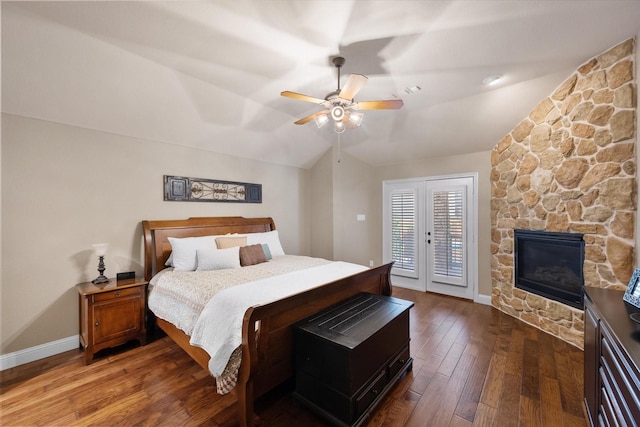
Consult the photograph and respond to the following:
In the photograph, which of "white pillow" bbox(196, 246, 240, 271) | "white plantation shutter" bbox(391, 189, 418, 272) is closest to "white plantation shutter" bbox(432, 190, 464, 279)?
"white plantation shutter" bbox(391, 189, 418, 272)

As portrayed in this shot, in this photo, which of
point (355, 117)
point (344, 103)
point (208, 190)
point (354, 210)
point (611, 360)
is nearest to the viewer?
point (611, 360)

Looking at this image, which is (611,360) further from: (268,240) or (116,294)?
(116,294)

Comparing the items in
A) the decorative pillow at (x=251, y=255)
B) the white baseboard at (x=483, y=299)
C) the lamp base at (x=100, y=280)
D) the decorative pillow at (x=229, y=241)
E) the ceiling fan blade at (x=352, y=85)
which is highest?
the ceiling fan blade at (x=352, y=85)

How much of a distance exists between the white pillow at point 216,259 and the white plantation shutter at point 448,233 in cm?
338

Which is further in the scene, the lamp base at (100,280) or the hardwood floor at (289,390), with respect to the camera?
the lamp base at (100,280)

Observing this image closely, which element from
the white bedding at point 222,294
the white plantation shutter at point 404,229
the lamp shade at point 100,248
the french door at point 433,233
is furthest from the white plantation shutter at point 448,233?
the lamp shade at point 100,248

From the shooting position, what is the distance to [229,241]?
352cm

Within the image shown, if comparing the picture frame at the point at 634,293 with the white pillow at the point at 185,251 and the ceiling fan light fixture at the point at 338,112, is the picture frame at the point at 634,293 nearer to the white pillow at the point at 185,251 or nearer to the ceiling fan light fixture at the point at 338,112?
the ceiling fan light fixture at the point at 338,112

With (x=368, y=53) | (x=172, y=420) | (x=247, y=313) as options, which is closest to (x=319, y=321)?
(x=247, y=313)

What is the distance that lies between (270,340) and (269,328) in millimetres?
100

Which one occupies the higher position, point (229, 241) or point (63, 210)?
point (63, 210)

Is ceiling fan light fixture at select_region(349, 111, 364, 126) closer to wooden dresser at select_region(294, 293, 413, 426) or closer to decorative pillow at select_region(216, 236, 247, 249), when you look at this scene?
wooden dresser at select_region(294, 293, 413, 426)

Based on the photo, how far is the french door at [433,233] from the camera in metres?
4.33

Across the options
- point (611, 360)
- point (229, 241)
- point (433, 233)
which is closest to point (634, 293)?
point (611, 360)
